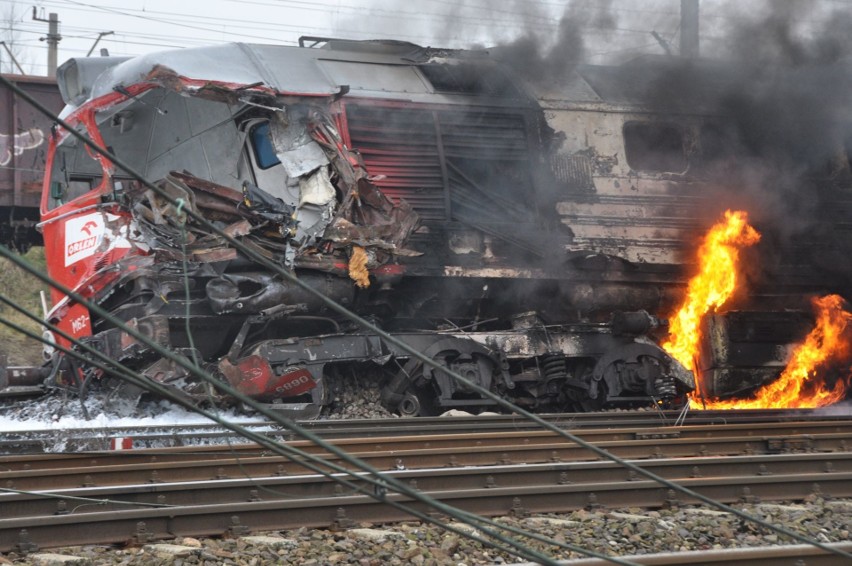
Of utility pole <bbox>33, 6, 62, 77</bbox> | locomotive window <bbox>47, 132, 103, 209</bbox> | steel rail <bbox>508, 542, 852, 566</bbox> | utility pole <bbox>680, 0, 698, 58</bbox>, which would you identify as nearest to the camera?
steel rail <bbox>508, 542, 852, 566</bbox>

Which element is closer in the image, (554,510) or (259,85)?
(554,510)

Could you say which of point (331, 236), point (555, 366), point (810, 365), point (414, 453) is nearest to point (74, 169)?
point (331, 236)

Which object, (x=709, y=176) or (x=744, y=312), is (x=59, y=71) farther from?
(x=744, y=312)

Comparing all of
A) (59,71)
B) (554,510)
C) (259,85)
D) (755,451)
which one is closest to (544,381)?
(755,451)

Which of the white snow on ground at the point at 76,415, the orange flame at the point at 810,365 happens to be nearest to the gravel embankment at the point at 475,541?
the white snow on ground at the point at 76,415

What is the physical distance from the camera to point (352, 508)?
5.82 meters

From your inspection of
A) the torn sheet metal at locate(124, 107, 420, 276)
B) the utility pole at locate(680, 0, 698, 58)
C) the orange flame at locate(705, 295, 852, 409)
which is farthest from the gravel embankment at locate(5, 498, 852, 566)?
the utility pole at locate(680, 0, 698, 58)

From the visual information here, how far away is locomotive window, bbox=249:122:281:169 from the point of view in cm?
1116

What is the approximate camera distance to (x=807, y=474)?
22.9 ft

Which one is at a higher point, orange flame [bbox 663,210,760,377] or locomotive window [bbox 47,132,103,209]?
locomotive window [bbox 47,132,103,209]

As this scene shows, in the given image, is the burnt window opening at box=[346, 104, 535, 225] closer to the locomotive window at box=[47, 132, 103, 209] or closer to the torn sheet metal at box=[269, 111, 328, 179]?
the torn sheet metal at box=[269, 111, 328, 179]

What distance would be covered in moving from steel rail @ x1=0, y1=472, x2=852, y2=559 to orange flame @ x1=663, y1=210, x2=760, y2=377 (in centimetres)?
572

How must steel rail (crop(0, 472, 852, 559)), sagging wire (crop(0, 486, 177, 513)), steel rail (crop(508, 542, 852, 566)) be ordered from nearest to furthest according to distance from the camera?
steel rail (crop(508, 542, 852, 566)) → steel rail (crop(0, 472, 852, 559)) → sagging wire (crop(0, 486, 177, 513))

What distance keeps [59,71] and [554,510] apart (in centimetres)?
795
